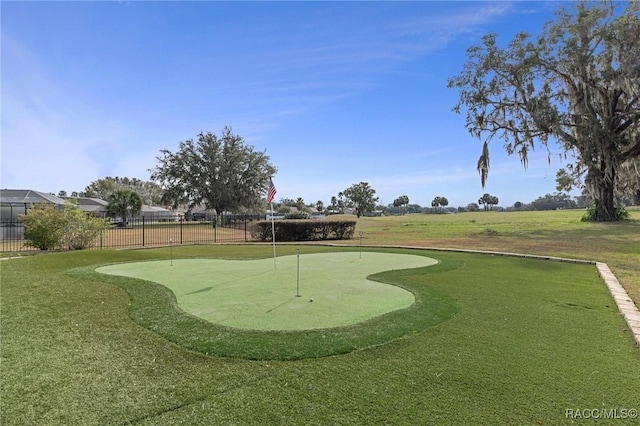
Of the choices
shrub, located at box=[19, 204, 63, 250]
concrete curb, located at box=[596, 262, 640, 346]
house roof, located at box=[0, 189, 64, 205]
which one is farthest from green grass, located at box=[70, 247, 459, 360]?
house roof, located at box=[0, 189, 64, 205]

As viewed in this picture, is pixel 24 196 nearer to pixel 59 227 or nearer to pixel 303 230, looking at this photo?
pixel 59 227

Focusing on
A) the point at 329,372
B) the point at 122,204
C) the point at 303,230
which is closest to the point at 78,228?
the point at 303,230

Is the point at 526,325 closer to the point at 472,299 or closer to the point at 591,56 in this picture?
the point at 472,299

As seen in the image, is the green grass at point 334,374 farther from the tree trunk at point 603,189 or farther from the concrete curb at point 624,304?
the tree trunk at point 603,189

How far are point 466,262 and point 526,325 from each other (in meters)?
5.60

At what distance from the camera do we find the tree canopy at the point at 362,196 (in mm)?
75562

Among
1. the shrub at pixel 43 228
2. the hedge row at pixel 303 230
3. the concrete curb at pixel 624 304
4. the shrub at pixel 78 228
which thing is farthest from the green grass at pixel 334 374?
the hedge row at pixel 303 230

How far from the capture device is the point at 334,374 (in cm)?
306

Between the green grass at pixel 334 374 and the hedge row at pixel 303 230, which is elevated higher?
the hedge row at pixel 303 230

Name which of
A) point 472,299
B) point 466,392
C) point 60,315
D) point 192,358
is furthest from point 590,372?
point 60,315

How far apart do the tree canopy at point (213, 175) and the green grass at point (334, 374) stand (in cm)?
3385

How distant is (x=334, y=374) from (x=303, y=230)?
1554 cm

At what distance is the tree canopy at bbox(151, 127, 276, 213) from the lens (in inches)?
1507

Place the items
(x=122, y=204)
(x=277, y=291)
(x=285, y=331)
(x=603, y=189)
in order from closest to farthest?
(x=285, y=331) < (x=277, y=291) < (x=603, y=189) < (x=122, y=204)
